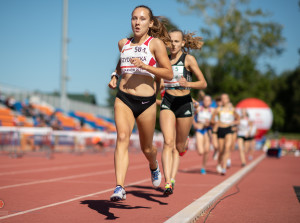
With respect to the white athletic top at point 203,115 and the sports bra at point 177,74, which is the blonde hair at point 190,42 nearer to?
the sports bra at point 177,74

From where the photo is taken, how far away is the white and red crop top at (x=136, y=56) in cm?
590

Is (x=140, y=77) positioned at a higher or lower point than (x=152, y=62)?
lower

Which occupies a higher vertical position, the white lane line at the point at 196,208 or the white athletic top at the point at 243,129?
the white athletic top at the point at 243,129

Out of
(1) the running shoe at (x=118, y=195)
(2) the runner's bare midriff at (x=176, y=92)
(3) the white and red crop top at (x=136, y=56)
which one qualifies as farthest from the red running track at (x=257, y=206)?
(3) the white and red crop top at (x=136, y=56)

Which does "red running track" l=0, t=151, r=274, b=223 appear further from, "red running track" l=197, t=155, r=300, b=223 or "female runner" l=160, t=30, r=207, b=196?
"female runner" l=160, t=30, r=207, b=196

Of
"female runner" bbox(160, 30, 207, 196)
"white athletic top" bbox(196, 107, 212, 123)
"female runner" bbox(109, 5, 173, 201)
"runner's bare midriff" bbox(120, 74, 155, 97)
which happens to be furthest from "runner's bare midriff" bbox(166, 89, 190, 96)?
"white athletic top" bbox(196, 107, 212, 123)

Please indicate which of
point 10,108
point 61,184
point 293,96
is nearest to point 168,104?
point 61,184

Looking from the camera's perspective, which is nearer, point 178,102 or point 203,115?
point 178,102

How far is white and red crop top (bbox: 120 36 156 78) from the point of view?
5902 millimetres

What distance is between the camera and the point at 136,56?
5883 mm

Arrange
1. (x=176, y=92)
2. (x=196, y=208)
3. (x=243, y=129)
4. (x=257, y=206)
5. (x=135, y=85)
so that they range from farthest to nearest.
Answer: (x=243, y=129) → (x=176, y=92) → (x=257, y=206) → (x=135, y=85) → (x=196, y=208)

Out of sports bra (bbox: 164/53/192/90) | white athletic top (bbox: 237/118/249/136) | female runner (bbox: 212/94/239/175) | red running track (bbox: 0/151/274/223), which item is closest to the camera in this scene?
red running track (bbox: 0/151/274/223)

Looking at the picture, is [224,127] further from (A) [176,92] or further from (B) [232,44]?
(B) [232,44]

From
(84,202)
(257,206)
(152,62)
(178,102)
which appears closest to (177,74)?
(178,102)
